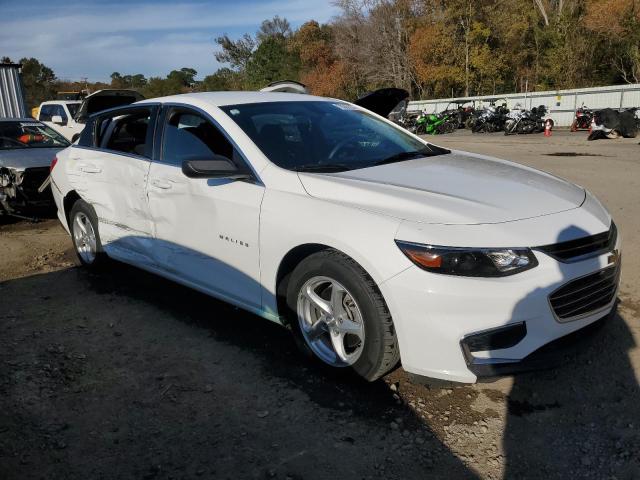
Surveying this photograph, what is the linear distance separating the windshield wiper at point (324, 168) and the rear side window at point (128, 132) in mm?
1493

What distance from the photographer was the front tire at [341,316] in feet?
9.25

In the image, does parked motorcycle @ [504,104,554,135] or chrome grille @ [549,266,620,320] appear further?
parked motorcycle @ [504,104,554,135]

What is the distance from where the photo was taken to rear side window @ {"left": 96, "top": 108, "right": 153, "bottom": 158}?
4430 millimetres

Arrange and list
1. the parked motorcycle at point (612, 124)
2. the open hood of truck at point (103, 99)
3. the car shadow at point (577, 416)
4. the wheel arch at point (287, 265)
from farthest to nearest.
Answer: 1. the parked motorcycle at point (612, 124)
2. the open hood of truck at point (103, 99)
3. the wheel arch at point (287, 265)
4. the car shadow at point (577, 416)

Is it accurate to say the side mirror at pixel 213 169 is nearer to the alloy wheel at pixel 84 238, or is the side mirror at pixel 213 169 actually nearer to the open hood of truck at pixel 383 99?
the alloy wheel at pixel 84 238

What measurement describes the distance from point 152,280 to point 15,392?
2026mm

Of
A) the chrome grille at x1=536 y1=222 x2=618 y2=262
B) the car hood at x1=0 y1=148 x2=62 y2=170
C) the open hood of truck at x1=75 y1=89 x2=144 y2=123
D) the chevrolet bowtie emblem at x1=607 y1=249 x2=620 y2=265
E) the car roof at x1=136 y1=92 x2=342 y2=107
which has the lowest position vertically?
the chevrolet bowtie emblem at x1=607 y1=249 x2=620 y2=265

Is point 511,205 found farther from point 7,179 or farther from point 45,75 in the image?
point 45,75

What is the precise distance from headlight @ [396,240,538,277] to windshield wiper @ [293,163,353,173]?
1.03 metres

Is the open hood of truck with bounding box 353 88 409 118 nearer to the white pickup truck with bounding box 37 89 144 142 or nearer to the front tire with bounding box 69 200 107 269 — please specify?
the front tire with bounding box 69 200 107 269

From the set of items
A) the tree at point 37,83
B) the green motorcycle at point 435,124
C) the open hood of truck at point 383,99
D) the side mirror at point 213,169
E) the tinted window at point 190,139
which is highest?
the tree at point 37,83

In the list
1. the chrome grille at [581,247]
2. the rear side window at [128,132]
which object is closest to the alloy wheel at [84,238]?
the rear side window at [128,132]

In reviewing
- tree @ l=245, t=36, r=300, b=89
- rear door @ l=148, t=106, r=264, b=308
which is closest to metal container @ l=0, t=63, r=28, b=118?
rear door @ l=148, t=106, r=264, b=308

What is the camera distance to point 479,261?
261cm
